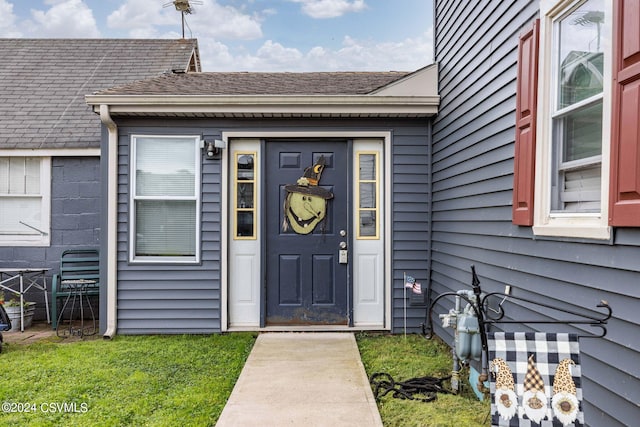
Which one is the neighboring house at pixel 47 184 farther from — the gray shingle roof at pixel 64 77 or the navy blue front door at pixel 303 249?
the navy blue front door at pixel 303 249

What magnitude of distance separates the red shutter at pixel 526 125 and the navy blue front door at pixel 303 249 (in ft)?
7.28

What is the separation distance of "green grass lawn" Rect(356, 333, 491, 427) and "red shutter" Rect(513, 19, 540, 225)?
3.84 feet

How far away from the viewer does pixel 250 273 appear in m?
4.84

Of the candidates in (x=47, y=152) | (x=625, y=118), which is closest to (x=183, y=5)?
(x=47, y=152)

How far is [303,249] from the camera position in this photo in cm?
485

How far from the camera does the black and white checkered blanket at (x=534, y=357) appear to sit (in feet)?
6.33

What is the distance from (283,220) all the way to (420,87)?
1.89 metres

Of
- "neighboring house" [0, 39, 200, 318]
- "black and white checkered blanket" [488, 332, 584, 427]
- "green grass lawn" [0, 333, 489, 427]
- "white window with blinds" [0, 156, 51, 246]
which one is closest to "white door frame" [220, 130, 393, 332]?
"green grass lawn" [0, 333, 489, 427]

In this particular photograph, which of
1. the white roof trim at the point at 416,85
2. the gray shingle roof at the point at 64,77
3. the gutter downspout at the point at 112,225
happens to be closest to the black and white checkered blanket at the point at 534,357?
the white roof trim at the point at 416,85

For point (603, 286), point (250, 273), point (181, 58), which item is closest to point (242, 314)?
point (250, 273)

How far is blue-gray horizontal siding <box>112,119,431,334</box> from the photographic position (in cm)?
470

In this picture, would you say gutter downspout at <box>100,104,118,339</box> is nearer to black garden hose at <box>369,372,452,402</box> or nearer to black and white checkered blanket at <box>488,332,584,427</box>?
black garden hose at <box>369,372,452,402</box>

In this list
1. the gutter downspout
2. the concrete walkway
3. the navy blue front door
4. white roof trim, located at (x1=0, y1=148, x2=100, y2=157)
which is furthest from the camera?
white roof trim, located at (x1=0, y1=148, x2=100, y2=157)
